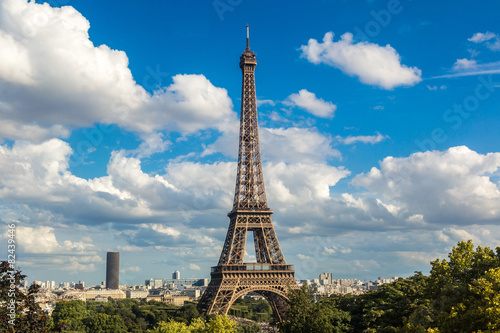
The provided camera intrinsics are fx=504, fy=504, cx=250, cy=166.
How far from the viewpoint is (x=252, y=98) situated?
8938 cm

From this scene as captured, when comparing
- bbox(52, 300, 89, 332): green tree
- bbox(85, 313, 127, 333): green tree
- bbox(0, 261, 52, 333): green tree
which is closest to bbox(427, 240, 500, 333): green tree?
bbox(0, 261, 52, 333): green tree

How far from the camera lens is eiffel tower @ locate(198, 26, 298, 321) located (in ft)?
A: 262

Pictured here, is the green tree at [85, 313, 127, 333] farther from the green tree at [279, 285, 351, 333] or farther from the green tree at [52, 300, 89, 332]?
the green tree at [279, 285, 351, 333]

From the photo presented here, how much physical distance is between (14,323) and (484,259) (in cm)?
3015

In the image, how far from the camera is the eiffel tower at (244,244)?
79.8 metres

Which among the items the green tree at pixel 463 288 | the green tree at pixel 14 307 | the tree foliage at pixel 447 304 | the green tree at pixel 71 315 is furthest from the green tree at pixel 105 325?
the green tree at pixel 14 307

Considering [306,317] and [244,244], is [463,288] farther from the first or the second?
[244,244]

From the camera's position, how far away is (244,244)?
83.0m

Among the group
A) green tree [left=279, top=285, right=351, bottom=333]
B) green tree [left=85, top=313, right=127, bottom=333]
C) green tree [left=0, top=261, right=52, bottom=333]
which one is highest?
green tree [left=0, top=261, right=52, bottom=333]

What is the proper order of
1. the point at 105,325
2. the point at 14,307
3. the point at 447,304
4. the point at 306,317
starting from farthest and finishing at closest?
the point at 105,325 → the point at 306,317 → the point at 447,304 → the point at 14,307

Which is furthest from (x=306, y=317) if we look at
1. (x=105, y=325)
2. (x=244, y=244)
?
(x=105, y=325)

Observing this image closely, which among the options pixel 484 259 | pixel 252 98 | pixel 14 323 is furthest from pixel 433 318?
pixel 252 98

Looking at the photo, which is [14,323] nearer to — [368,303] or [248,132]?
[368,303]

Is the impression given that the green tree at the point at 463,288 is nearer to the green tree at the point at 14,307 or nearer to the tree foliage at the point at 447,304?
the tree foliage at the point at 447,304
